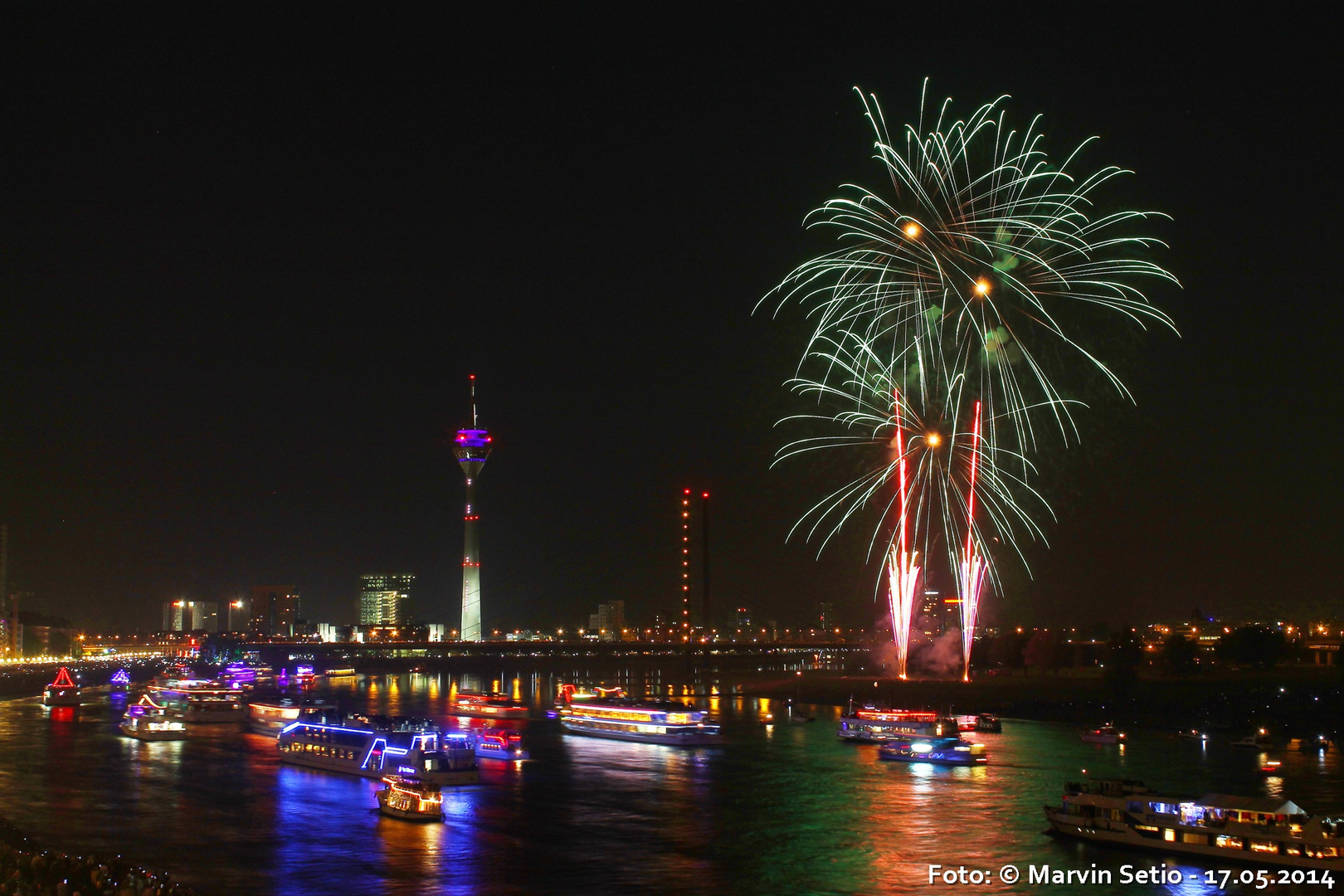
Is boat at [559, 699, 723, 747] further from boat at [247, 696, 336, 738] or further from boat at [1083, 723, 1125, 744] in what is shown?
boat at [1083, 723, 1125, 744]

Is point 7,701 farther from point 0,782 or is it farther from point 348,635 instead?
point 348,635

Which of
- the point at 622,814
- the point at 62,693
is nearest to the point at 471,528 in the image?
the point at 62,693

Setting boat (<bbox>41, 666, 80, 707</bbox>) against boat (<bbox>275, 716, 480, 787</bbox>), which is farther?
boat (<bbox>41, 666, 80, 707</bbox>)

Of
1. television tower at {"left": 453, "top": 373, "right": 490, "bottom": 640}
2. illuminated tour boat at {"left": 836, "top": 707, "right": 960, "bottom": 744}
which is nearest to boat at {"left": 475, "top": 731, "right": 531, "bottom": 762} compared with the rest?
illuminated tour boat at {"left": 836, "top": 707, "right": 960, "bottom": 744}

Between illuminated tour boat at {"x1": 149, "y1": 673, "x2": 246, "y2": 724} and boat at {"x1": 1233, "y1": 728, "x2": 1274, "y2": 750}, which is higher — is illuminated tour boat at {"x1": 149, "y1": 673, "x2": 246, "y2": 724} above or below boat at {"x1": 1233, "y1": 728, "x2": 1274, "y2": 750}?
below

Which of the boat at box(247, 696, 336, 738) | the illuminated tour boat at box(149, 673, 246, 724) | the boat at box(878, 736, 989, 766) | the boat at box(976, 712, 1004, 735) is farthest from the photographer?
the illuminated tour boat at box(149, 673, 246, 724)

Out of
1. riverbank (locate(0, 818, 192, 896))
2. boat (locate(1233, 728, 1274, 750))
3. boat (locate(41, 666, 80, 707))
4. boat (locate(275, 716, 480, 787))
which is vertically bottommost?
boat (locate(41, 666, 80, 707))

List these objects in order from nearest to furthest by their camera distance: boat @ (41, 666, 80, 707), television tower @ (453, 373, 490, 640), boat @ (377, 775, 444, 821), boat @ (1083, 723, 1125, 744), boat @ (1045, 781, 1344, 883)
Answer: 1. boat @ (1045, 781, 1344, 883)
2. boat @ (377, 775, 444, 821)
3. boat @ (1083, 723, 1125, 744)
4. boat @ (41, 666, 80, 707)
5. television tower @ (453, 373, 490, 640)

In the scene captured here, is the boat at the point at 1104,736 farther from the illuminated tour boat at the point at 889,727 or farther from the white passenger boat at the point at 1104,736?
the illuminated tour boat at the point at 889,727
